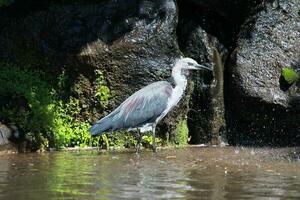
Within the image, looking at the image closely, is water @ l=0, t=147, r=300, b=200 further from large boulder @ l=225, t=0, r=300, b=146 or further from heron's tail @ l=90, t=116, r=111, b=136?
large boulder @ l=225, t=0, r=300, b=146

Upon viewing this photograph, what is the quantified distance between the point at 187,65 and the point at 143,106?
1.10m

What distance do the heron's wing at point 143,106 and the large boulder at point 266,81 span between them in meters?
1.48

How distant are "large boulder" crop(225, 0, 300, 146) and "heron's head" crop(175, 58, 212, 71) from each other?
722mm

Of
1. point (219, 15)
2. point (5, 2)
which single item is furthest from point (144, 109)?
point (5, 2)

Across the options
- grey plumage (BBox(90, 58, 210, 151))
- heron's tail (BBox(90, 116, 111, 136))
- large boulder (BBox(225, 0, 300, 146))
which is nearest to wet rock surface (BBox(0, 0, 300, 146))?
large boulder (BBox(225, 0, 300, 146))

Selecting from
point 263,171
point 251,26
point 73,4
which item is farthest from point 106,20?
point 263,171

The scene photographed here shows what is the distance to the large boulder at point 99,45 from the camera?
10609mm

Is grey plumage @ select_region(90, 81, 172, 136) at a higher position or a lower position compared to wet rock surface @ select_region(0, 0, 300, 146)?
lower

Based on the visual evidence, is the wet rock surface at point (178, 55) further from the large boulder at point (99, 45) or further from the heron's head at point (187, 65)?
the heron's head at point (187, 65)

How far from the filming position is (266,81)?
414 inches

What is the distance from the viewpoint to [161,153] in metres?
9.47

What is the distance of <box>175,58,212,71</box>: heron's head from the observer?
10094mm

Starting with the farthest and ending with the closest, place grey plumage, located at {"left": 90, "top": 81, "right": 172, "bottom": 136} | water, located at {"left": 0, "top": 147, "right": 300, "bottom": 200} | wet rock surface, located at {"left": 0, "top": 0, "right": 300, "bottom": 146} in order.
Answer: wet rock surface, located at {"left": 0, "top": 0, "right": 300, "bottom": 146} < grey plumage, located at {"left": 90, "top": 81, "right": 172, "bottom": 136} < water, located at {"left": 0, "top": 147, "right": 300, "bottom": 200}

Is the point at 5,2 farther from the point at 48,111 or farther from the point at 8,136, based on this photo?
the point at 8,136
